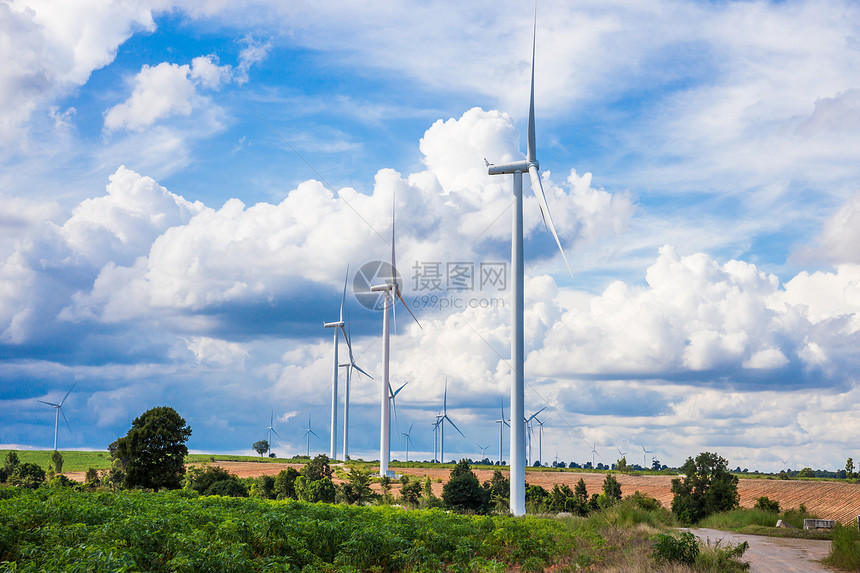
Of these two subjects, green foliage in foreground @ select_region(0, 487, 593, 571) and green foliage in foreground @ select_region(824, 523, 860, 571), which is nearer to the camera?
green foliage in foreground @ select_region(0, 487, 593, 571)

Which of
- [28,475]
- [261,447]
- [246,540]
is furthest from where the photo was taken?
[261,447]

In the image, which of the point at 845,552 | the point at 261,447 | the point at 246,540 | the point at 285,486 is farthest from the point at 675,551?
the point at 261,447

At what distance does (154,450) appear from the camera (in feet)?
156

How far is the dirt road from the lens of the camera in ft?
74.7

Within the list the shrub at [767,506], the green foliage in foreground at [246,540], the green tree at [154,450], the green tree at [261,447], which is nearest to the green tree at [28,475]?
the green tree at [154,450]

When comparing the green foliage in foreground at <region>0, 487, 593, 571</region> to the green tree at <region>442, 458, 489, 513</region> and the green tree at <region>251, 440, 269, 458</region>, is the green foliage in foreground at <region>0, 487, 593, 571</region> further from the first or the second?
the green tree at <region>251, 440, 269, 458</region>

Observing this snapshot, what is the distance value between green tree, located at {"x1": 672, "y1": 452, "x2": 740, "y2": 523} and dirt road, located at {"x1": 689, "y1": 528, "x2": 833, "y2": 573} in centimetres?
1370

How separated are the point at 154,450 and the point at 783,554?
132 feet

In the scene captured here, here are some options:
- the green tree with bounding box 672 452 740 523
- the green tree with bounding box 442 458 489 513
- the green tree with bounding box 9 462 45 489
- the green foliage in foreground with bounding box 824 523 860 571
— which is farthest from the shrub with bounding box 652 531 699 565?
the green tree with bounding box 9 462 45 489

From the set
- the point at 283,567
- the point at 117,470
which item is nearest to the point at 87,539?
the point at 283,567

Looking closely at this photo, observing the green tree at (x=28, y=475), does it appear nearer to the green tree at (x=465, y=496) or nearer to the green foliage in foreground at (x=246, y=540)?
the green tree at (x=465, y=496)

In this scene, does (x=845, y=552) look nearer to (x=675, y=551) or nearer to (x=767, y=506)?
(x=675, y=551)

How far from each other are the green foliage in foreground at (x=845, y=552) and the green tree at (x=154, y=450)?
41.3 meters

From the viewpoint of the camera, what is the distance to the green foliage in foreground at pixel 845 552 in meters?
22.8
